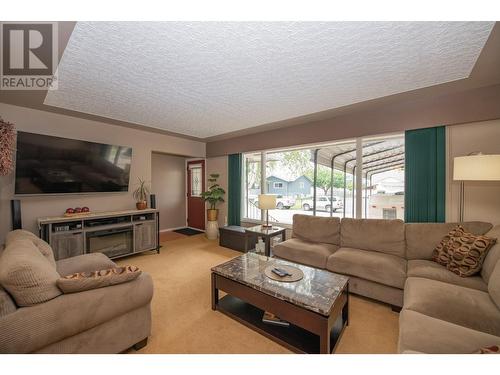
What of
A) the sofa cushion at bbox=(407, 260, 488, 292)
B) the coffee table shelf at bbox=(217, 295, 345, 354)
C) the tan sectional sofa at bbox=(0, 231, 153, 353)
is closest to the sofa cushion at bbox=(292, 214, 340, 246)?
the sofa cushion at bbox=(407, 260, 488, 292)

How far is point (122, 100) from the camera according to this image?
8.61 ft

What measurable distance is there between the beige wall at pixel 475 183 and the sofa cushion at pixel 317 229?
138cm

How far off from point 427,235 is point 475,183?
898 mm

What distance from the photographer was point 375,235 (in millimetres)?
2572

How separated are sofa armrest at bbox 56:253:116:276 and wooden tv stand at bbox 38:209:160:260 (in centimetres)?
84

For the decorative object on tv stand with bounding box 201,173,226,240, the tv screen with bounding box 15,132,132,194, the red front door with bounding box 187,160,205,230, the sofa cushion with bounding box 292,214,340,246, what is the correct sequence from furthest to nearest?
the red front door with bounding box 187,160,205,230
the decorative object on tv stand with bounding box 201,173,226,240
the sofa cushion with bounding box 292,214,340,246
the tv screen with bounding box 15,132,132,194

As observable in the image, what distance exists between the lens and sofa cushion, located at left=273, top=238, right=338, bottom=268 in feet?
8.31

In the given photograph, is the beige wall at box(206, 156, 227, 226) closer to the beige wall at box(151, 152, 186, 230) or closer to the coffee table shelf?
the beige wall at box(151, 152, 186, 230)

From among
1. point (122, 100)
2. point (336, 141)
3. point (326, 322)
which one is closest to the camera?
point (326, 322)

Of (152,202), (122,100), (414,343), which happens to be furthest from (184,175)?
(414,343)

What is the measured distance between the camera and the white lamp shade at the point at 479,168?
1895 mm

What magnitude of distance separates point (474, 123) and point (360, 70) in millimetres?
1775

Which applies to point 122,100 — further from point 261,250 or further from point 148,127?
point 261,250
